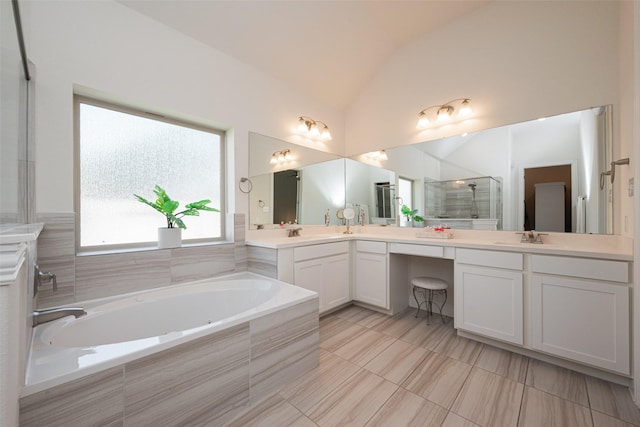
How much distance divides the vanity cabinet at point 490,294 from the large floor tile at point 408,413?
35.6 inches

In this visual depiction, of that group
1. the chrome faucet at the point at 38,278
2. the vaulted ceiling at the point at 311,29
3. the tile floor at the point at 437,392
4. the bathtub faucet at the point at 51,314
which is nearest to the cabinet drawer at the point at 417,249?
the tile floor at the point at 437,392

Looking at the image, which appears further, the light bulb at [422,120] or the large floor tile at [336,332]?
the light bulb at [422,120]

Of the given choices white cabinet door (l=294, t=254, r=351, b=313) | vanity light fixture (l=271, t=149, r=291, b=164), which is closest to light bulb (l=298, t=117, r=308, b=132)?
vanity light fixture (l=271, t=149, r=291, b=164)

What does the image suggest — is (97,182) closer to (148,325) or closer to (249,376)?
(148,325)

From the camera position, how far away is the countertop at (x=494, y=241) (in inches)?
64.0

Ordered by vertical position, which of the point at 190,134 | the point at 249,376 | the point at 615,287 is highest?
the point at 190,134

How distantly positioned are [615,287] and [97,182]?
3516mm

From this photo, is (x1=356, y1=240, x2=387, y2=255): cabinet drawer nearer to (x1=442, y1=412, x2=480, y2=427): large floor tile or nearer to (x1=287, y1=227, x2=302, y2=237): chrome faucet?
(x1=287, y1=227, x2=302, y2=237): chrome faucet

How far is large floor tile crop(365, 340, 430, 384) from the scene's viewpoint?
167cm

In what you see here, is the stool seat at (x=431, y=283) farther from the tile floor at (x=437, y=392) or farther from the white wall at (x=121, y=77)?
the white wall at (x=121, y=77)

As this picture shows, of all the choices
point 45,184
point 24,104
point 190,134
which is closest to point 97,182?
point 45,184

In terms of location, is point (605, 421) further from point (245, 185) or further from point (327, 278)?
point (245, 185)

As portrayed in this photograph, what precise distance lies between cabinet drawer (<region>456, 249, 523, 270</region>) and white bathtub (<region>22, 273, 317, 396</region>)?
51.7 inches

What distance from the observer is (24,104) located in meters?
1.23
